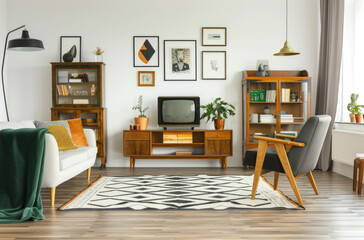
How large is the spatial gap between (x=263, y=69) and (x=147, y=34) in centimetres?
205

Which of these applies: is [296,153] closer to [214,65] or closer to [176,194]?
[176,194]

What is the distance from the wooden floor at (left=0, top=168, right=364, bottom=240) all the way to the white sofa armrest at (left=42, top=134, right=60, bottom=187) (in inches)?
9.8

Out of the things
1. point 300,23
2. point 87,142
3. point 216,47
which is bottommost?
point 87,142

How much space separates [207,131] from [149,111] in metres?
1.13

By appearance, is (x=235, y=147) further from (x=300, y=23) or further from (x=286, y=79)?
(x=300, y=23)

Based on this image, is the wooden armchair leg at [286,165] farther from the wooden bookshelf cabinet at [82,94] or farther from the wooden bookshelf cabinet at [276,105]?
the wooden bookshelf cabinet at [82,94]

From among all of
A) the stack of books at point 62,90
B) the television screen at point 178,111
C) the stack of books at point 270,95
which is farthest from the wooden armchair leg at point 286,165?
the stack of books at point 62,90

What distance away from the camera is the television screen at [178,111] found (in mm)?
5965

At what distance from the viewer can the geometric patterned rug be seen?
11.4 feet

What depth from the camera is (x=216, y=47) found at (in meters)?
6.23

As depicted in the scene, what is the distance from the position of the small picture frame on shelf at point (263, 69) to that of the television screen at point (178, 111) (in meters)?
1.18

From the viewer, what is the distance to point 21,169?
3232 mm

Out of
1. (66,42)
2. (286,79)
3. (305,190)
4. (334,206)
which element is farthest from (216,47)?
(334,206)

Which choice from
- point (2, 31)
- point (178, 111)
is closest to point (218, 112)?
point (178, 111)
